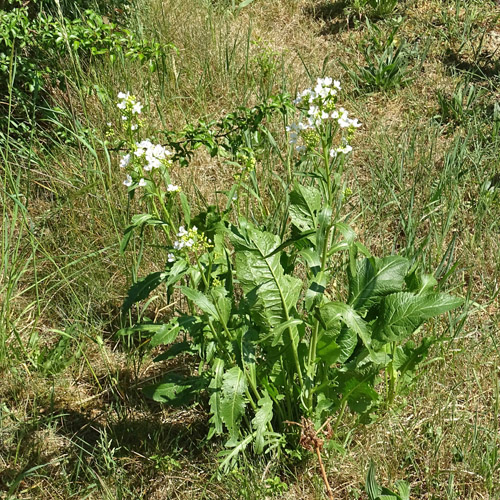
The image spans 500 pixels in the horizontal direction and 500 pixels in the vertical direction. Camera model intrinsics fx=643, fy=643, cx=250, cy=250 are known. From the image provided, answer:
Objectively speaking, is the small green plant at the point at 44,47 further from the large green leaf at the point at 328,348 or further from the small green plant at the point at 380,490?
the small green plant at the point at 380,490

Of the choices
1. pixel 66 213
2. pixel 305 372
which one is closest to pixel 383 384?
pixel 305 372

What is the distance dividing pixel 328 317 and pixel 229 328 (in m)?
0.33

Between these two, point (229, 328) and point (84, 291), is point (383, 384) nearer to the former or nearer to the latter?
point (229, 328)

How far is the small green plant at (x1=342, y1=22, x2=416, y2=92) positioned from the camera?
4.09m

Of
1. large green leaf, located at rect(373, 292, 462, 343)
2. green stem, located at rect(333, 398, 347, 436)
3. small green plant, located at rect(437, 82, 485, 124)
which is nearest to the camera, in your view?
large green leaf, located at rect(373, 292, 462, 343)

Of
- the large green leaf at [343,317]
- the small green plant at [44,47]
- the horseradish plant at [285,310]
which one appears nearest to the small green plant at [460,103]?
the small green plant at [44,47]

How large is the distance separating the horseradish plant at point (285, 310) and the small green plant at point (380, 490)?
0.19m

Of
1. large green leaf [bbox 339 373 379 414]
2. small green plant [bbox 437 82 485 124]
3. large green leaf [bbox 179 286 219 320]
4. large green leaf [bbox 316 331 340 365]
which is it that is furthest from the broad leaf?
small green plant [bbox 437 82 485 124]

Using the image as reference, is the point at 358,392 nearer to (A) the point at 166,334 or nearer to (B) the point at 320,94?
(A) the point at 166,334

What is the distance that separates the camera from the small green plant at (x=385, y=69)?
4.09 meters

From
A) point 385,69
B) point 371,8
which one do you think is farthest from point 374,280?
point 371,8

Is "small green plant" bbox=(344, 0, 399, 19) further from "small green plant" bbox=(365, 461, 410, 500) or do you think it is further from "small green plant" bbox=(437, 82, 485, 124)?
"small green plant" bbox=(365, 461, 410, 500)

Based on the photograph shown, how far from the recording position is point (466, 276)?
298 centimetres

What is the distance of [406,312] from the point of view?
2.08 meters
